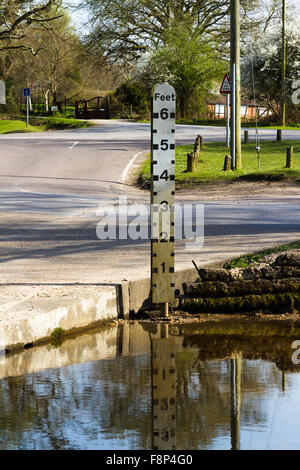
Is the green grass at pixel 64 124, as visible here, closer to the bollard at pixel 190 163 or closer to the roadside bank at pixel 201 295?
the bollard at pixel 190 163

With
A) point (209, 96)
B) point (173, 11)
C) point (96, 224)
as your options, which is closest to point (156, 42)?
point (173, 11)

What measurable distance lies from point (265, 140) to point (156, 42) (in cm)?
2788

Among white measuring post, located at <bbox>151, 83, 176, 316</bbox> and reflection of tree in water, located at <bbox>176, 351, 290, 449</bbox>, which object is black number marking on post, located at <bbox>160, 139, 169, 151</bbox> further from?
reflection of tree in water, located at <bbox>176, 351, 290, 449</bbox>

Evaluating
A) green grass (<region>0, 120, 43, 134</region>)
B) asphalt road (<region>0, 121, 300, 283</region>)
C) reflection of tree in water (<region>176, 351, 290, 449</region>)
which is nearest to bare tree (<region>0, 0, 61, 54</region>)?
green grass (<region>0, 120, 43, 134</region>)

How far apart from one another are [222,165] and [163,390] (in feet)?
67.2

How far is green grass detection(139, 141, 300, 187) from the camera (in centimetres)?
2166

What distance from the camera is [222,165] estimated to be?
2533 cm

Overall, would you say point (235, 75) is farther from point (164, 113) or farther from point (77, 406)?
point (77, 406)

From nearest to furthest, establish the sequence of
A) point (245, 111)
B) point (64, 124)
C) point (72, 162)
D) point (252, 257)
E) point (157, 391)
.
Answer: point (157, 391), point (252, 257), point (72, 162), point (64, 124), point (245, 111)

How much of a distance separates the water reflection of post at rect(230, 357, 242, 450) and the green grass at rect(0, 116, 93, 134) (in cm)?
4198

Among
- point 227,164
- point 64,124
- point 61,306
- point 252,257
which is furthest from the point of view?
point 64,124

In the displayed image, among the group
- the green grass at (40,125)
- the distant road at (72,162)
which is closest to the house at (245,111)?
the distant road at (72,162)

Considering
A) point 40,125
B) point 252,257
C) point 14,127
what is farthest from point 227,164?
point 40,125

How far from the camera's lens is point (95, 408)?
15.7 ft
